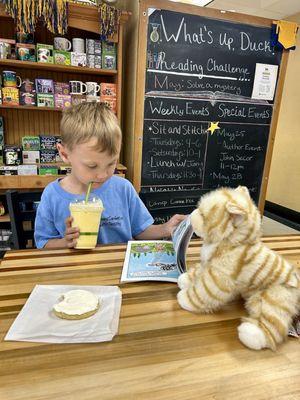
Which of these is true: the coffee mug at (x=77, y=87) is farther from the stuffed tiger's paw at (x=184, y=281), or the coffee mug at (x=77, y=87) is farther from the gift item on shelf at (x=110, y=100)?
the stuffed tiger's paw at (x=184, y=281)

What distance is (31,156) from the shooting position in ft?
7.80

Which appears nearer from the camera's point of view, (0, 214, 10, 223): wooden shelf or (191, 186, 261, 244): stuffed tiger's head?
(191, 186, 261, 244): stuffed tiger's head

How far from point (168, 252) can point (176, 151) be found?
5.65 feet

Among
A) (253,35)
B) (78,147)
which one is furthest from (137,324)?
(253,35)

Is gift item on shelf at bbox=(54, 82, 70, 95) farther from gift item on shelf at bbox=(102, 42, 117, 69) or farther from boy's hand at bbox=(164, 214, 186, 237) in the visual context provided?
boy's hand at bbox=(164, 214, 186, 237)

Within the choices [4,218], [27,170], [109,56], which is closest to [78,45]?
[109,56]

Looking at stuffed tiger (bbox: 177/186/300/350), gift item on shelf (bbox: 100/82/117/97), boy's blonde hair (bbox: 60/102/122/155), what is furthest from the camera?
gift item on shelf (bbox: 100/82/117/97)

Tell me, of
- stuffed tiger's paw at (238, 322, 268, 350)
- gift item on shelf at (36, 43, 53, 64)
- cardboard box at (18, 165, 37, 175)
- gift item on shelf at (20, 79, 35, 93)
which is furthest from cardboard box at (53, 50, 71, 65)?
stuffed tiger's paw at (238, 322, 268, 350)

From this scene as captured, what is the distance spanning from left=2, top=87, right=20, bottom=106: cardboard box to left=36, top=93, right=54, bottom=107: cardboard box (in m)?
0.16

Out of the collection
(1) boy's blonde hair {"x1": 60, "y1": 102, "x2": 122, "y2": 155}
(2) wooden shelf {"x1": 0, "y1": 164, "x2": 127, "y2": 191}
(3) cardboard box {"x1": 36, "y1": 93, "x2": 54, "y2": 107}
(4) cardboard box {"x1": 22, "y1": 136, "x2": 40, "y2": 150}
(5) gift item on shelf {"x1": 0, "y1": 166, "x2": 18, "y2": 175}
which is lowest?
(2) wooden shelf {"x1": 0, "y1": 164, "x2": 127, "y2": 191}

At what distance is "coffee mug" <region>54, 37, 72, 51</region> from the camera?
2.16 meters

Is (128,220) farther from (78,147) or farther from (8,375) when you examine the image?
(8,375)

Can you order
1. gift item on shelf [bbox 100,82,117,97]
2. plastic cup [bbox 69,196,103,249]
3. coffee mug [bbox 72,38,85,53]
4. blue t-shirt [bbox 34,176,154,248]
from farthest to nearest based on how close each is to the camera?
gift item on shelf [bbox 100,82,117,97] < coffee mug [bbox 72,38,85,53] < blue t-shirt [bbox 34,176,154,248] < plastic cup [bbox 69,196,103,249]

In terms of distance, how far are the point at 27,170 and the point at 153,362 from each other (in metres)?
2.06
